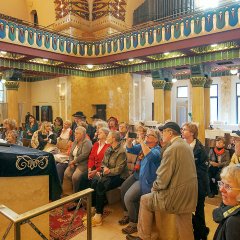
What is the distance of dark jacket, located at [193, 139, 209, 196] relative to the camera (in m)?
3.77

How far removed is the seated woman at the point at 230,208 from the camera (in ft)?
5.68

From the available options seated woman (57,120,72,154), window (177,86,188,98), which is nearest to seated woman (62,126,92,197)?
seated woman (57,120,72,154)

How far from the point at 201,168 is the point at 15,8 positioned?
16.5 metres

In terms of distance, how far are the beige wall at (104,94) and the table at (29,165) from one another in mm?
11053

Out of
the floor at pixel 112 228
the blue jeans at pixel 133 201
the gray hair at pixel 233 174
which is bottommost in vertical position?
the floor at pixel 112 228

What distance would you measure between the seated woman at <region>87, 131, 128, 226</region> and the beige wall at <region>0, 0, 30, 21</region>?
14588 millimetres

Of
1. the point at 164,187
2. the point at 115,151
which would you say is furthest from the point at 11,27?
the point at 164,187

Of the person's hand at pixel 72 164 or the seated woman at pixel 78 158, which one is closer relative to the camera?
the seated woman at pixel 78 158

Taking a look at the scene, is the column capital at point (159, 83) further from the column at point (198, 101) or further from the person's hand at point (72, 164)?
the person's hand at point (72, 164)

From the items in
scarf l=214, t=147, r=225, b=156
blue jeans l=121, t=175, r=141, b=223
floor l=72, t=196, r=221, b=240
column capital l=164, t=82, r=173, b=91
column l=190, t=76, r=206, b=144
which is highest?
column capital l=164, t=82, r=173, b=91

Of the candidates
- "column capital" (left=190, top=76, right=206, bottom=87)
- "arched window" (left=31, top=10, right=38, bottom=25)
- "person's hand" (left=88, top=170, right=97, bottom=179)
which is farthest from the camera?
"arched window" (left=31, top=10, right=38, bottom=25)

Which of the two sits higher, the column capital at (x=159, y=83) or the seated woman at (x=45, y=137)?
the column capital at (x=159, y=83)

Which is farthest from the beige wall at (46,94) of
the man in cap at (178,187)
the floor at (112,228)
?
the man in cap at (178,187)

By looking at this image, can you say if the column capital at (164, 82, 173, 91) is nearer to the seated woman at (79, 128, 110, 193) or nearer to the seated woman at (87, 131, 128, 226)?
the seated woman at (79, 128, 110, 193)
